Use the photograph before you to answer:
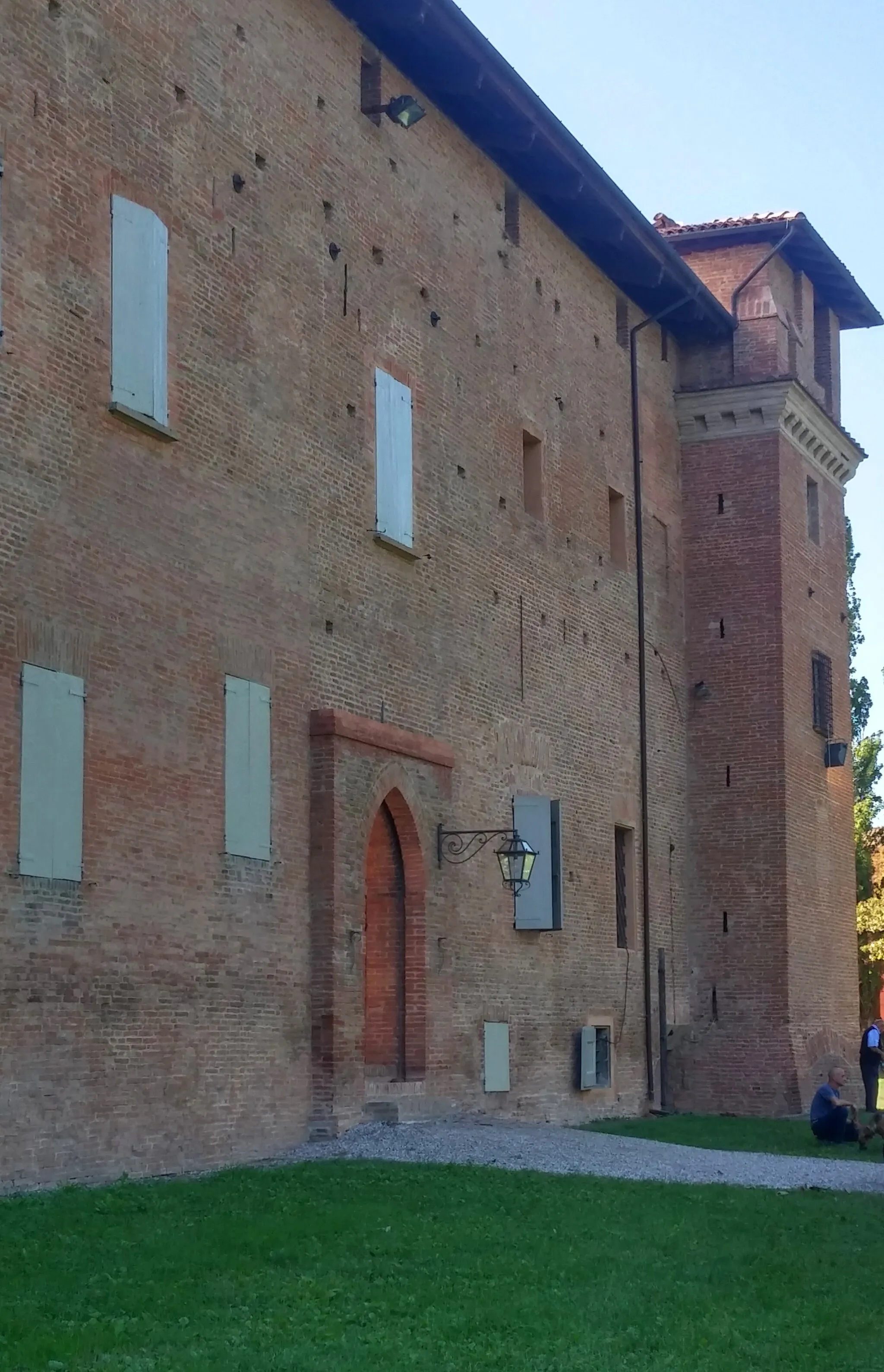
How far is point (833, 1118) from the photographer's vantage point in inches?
786

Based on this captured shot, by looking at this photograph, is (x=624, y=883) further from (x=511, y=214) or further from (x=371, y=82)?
(x=371, y=82)

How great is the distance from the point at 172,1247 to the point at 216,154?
9.45 metres

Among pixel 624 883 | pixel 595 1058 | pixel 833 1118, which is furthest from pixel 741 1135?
pixel 624 883

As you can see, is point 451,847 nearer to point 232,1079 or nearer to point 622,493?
point 232,1079

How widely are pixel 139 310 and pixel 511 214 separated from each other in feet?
29.2

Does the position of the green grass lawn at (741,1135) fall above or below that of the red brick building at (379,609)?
below

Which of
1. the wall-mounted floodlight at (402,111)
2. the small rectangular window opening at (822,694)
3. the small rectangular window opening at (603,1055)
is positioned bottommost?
the small rectangular window opening at (603,1055)

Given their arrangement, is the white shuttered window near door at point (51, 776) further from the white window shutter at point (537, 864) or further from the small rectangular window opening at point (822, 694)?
the small rectangular window opening at point (822, 694)

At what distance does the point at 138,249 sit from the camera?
15.1 meters

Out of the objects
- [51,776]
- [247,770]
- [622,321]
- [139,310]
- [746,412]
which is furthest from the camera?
[746,412]

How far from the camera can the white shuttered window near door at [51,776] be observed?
1329 centimetres

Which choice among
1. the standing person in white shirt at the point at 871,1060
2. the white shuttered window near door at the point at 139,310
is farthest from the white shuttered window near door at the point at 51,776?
the standing person in white shirt at the point at 871,1060

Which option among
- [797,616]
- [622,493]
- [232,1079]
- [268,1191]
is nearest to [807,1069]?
[797,616]

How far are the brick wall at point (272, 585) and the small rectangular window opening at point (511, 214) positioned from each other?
0.13 meters
